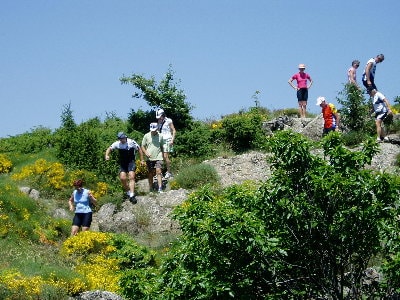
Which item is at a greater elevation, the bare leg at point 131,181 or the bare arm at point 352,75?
the bare arm at point 352,75

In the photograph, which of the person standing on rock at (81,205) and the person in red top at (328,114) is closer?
the person standing on rock at (81,205)

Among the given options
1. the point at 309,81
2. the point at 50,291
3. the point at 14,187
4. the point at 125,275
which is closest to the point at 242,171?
the point at 309,81

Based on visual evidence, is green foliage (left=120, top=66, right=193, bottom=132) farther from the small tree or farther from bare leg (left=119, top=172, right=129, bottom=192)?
the small tree

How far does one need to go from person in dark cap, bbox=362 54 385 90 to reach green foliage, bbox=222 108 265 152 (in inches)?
152

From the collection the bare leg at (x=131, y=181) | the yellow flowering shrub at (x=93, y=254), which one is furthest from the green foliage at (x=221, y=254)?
the bare leg at (x=131, y=181)

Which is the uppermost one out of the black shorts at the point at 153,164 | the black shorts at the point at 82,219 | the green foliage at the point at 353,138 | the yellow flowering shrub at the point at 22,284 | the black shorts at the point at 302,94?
the black shorts at the point at 302,94

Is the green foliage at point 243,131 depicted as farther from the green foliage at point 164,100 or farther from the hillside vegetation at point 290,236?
the hillside vegetation at point 290,236

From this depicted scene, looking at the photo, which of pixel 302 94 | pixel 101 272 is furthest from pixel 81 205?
pixel 302 94

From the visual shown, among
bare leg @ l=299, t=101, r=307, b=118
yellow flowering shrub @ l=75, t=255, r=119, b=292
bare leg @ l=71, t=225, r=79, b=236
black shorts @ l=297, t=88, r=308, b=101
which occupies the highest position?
black shorts @ l=297, t=88, r=308, b=101

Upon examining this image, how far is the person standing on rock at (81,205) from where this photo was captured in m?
16.8

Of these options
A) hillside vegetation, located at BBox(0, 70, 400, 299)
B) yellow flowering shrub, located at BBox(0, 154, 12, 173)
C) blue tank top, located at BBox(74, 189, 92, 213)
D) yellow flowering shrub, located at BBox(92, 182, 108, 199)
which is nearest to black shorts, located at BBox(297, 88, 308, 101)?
yellow flowering shrub, located at BBox(92, 182, 108, 199)

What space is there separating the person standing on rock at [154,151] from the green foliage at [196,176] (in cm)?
85

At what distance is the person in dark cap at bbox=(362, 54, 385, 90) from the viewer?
20781 mm

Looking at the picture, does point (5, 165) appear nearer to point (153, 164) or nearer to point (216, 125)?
point (153, 164)
